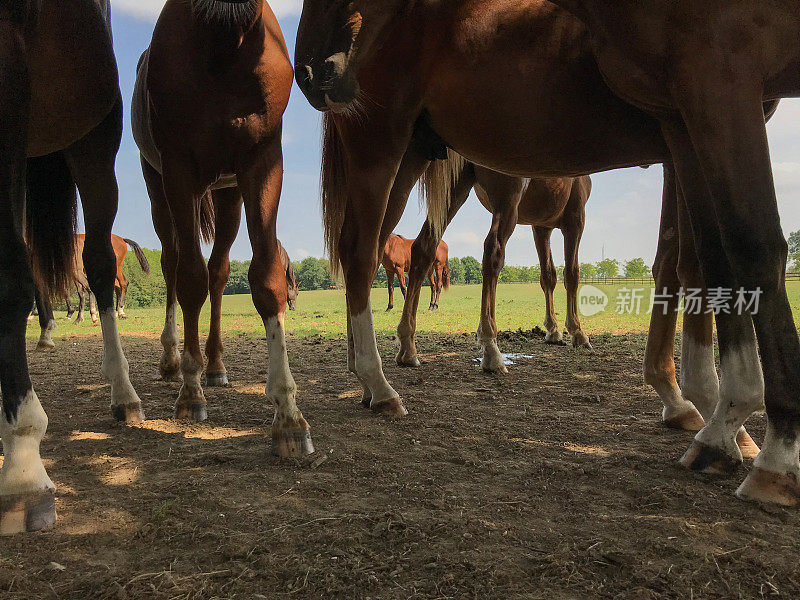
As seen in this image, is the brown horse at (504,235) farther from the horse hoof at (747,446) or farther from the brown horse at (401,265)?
the brown horse at (401,265)

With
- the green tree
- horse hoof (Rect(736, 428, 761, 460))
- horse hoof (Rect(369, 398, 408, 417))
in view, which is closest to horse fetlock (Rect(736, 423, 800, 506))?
horse hoof (Rect(736, 428, 761, 460))

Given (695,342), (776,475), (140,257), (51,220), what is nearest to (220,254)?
(51,220)

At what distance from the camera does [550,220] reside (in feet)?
24.8

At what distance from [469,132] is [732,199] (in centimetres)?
135

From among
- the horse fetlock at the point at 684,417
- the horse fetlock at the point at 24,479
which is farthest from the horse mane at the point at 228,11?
the horse fetlock at the point at 684,417

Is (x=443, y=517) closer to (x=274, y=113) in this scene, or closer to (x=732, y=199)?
(x=732, y=199)

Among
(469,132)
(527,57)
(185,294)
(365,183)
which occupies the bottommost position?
(185,294)

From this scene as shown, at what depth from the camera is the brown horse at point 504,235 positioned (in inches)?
204

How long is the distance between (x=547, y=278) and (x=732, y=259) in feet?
19.9

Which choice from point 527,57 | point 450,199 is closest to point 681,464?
point 527,57

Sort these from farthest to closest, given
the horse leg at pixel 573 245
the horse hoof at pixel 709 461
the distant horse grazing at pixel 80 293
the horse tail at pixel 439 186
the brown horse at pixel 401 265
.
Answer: the brown horse at pixel 401 265, the horse leg at pixel 573 245, the distant horse grazing at pixel 80 293, the horse tail at pixel 439 186, the horse hoof at pixel 709 461

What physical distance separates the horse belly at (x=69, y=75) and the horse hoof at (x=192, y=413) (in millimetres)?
1489

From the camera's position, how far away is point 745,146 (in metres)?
1.79

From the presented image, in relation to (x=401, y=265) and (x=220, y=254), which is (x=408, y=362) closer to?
(x=220, y=254)
